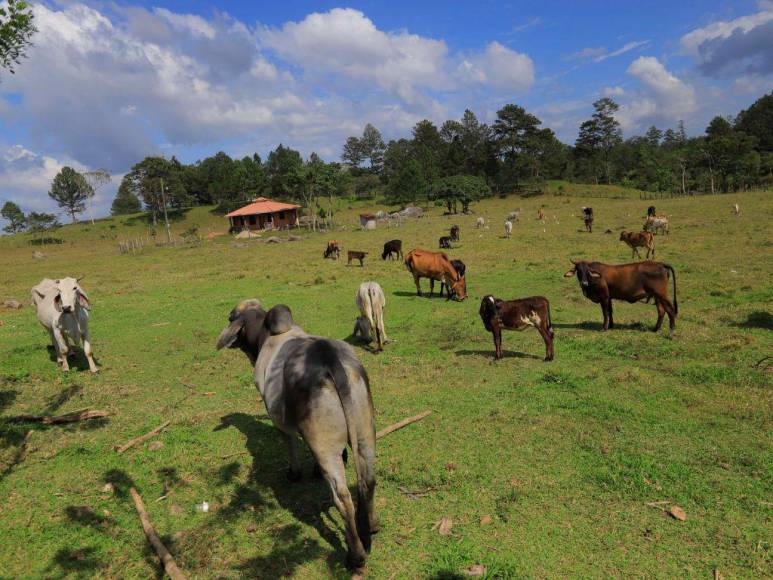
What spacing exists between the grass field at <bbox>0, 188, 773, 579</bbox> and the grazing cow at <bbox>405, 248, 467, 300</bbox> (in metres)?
1.92

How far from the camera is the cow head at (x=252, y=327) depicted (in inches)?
235

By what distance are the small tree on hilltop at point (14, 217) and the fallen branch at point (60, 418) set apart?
8620 centimetres

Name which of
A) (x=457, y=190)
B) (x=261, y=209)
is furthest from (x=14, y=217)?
(x=457, y=190)

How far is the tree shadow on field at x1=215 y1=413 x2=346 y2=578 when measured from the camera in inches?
184

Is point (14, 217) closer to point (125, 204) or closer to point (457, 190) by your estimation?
point (125, 204)

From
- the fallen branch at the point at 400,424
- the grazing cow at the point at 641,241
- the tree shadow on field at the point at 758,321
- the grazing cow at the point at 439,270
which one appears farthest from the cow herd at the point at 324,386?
the grazing cow at the point at 641,241

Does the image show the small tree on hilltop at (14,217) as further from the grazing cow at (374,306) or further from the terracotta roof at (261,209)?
the grazing cow at (374,306)

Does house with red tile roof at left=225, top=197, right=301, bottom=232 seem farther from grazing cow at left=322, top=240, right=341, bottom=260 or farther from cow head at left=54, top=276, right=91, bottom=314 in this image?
cow head at left=54, top=276, right=91, bottom=314

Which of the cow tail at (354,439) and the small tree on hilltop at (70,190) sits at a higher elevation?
the small tree on hilltop at (70,190)

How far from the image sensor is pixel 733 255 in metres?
19.6

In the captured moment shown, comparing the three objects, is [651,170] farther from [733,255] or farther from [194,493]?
[194,493]

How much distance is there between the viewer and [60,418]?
8.02 metres

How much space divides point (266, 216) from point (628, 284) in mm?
57804

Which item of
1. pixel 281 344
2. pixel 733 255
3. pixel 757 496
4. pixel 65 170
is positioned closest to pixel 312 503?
pixel 281 344
